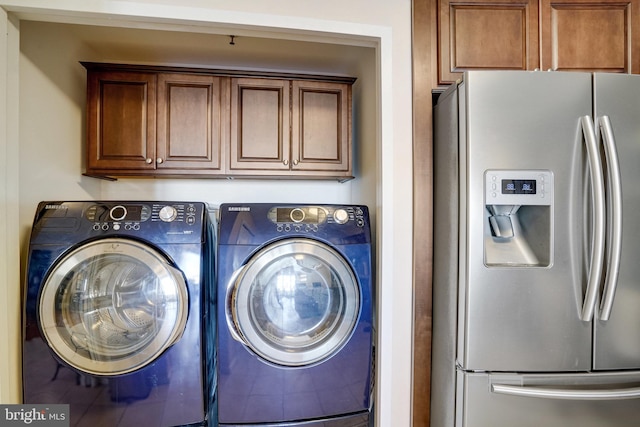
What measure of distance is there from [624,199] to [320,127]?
1366 millimetres

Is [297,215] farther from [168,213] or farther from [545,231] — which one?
[545,231]

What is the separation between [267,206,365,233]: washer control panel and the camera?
131cm

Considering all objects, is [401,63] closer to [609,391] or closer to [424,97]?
[424,97]

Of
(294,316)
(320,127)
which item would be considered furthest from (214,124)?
(294,316)

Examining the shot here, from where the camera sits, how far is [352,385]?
51.8 inches

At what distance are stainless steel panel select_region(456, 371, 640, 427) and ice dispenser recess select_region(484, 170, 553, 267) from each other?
0.43 metres

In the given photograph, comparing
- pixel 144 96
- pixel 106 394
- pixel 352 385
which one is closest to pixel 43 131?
pixel 144 96

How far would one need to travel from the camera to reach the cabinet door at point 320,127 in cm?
168

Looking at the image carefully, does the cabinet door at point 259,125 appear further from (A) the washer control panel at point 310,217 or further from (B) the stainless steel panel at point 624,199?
(B) the stainless steel panel at point 624,199

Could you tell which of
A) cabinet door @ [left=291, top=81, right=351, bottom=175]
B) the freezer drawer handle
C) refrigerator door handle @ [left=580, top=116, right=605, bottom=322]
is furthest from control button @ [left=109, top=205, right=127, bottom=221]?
refrigerator door handle @ [left=580, top=116, right=605, bottom=322]

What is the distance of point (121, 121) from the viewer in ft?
5.15

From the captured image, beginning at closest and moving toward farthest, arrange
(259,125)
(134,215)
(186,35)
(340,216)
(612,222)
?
(612,222) → (134,215) → (340,216) → (186,35) → (259,125)

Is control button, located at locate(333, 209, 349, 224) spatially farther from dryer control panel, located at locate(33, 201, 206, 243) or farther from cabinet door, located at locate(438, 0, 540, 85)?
cabinet door, located at locate(438, 0, 540, 85)

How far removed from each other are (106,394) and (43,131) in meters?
1.23
